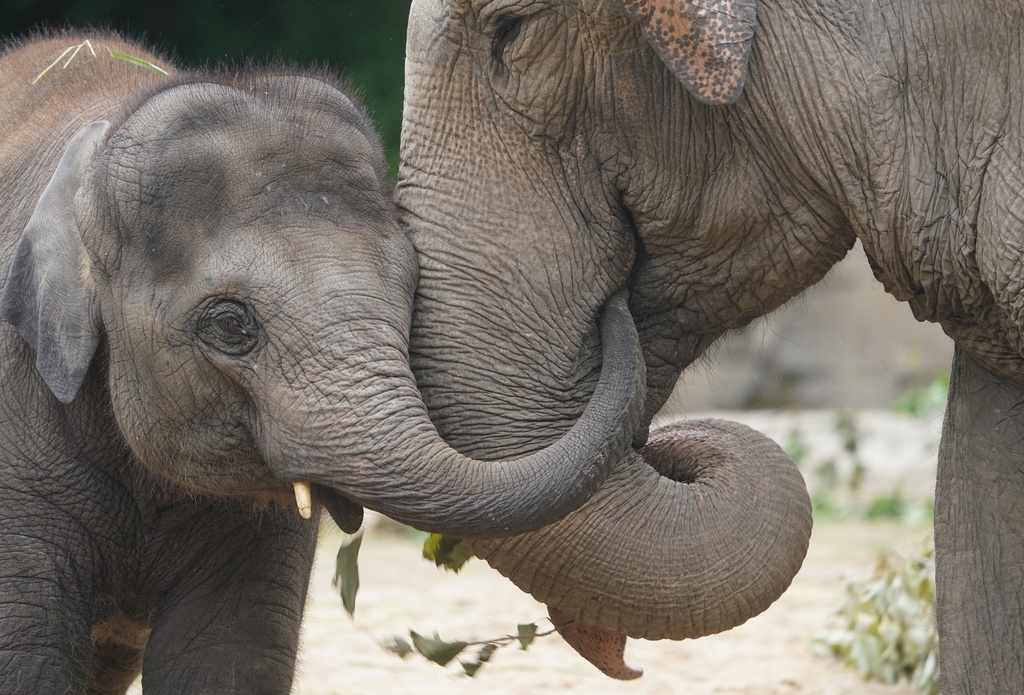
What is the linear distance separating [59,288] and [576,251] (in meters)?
0.92

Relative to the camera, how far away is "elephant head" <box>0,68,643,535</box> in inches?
89.7

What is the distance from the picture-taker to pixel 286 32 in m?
7.85

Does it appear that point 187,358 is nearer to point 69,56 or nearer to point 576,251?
point 576,251

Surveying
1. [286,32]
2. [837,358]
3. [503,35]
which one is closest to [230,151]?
[503,35]

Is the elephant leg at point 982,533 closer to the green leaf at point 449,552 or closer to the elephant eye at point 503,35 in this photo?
the green leaf at point 449,552

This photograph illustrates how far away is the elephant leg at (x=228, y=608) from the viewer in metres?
3.00

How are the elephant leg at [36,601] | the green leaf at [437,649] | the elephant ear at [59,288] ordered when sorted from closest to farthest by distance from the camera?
the elephant ear at [59,288], the elephant leg at [36,601], the green leaf at [437,649]

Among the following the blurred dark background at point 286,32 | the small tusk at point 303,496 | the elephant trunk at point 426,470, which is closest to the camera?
the elephant trunk at point 426,470

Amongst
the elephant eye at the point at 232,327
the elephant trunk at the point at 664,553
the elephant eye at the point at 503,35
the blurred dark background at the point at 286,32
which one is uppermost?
the elephant eye at the point at 503,35

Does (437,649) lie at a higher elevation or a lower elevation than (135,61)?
lower

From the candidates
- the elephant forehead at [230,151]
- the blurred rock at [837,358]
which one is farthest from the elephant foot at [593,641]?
the blurred rock at [837,358]

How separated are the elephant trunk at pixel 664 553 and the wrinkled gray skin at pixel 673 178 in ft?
0.05

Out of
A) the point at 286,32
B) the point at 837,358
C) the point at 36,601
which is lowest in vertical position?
the point at 837,358

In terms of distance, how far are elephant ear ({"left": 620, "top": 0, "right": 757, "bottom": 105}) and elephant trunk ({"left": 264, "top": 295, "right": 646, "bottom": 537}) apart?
60 centimetres
